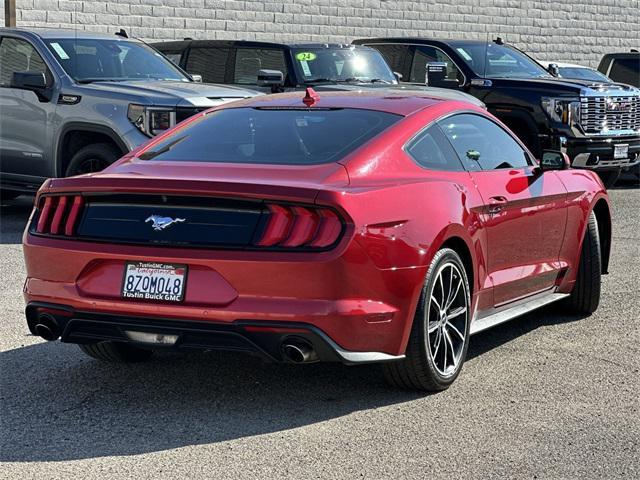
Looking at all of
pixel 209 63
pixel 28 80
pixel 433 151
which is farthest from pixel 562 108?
pixel 433 151

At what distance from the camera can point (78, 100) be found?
41.3 ft

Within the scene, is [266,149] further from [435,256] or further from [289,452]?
[289,452]

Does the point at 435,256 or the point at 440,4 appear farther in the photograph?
the point at 440,4

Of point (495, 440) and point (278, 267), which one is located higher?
point (278, 267)

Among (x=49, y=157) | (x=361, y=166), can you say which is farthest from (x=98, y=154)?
(x=361, y=166)

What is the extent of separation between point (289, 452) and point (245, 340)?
589mm

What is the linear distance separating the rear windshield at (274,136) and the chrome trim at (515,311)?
117cm

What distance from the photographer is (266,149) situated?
6547 mm

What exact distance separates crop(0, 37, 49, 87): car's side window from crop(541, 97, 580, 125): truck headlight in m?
6.39

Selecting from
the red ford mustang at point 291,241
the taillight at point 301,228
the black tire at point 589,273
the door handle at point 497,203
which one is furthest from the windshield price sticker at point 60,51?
the taillight at point 301,228

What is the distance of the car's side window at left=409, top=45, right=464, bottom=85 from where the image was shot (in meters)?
17.3

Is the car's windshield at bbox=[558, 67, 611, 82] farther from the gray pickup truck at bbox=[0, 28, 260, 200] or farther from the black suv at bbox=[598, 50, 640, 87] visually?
the gray pickup truck at bbox=[0, 28, 260, 200]

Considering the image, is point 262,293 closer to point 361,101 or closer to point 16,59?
point 361,101

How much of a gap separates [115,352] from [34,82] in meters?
6.43
